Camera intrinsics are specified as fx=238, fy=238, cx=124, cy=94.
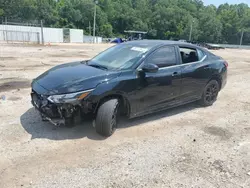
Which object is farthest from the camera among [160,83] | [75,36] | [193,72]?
[75,36]

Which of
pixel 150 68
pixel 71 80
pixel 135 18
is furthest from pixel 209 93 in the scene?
pixel 135 18

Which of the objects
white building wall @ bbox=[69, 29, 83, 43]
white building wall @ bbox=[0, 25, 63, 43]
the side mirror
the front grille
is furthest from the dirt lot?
white building wall @ bbox=[69, 29, 83, 43]

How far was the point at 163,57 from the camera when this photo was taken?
4.67 metres

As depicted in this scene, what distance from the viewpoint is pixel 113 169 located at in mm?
3152

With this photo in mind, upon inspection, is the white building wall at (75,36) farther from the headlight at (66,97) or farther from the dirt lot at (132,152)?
the headlight at (66,97)

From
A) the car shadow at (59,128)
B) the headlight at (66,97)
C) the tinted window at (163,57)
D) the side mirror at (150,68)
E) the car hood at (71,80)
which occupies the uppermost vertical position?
the tinted window at (163,57)

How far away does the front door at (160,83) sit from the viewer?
430cm

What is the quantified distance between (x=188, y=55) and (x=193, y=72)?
421 mm

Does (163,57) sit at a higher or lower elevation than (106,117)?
higher

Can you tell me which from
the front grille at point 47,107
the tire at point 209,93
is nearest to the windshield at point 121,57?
the front grille at point 47,107

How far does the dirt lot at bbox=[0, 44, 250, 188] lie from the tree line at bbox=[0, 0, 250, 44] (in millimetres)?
69683

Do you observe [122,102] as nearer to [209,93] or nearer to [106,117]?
[106,117]

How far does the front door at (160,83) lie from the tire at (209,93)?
1066 millimetres

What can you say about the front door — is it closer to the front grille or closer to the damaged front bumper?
the damaged front bumper
